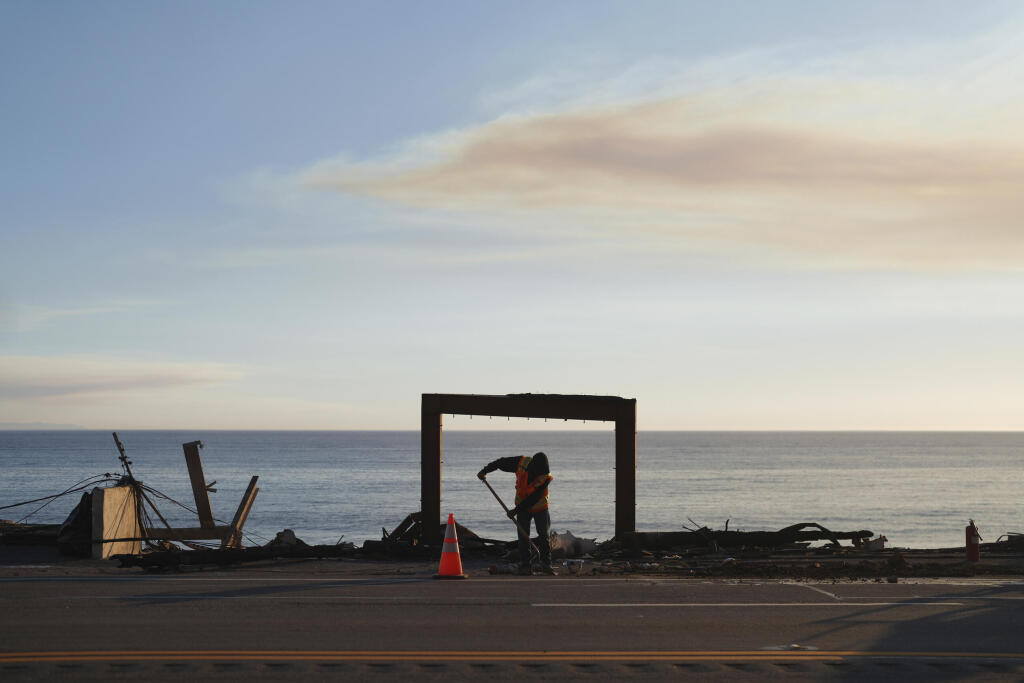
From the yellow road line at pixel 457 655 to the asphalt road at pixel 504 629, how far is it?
22 mm

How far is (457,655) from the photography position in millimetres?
8703

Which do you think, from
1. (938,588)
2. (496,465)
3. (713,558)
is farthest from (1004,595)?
(496,465)

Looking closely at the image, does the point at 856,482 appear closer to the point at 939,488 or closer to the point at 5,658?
the point at 939,488

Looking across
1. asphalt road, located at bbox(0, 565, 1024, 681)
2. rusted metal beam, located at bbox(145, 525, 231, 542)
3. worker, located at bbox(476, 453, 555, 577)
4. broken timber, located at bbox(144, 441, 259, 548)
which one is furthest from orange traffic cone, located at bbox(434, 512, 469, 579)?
rusted metal beam, located at bbox(145, 525, 231, 542)

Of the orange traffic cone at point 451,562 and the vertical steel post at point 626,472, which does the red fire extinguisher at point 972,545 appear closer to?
the vertical steel post at point 626,472

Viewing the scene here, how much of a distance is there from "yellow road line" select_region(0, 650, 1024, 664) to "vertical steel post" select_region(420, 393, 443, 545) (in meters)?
10.0

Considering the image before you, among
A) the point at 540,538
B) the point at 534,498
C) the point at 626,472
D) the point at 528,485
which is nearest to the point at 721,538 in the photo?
the point at 626,472

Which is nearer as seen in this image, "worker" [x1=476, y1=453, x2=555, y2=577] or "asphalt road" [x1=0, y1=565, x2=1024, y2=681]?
"asphalt road" [x1=0, y1=565, x2=1024, y2=681]

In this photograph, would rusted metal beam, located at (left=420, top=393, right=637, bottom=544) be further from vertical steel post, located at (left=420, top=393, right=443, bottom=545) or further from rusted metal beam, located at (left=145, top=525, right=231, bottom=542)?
rusted metal beam, located at (left=145, top=525, right=231, bottom=542)

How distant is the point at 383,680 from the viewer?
7848 mm

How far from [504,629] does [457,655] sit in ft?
4.16

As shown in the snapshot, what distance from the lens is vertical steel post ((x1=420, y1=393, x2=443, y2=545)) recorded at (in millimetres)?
19297

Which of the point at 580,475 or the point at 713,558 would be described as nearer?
the point at 713,558

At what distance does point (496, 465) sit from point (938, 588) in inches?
258
